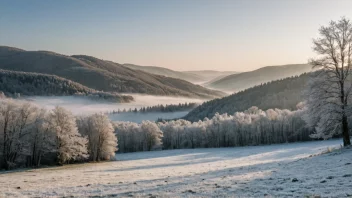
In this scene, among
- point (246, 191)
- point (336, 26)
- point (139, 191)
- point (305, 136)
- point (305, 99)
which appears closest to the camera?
point (246, 191)

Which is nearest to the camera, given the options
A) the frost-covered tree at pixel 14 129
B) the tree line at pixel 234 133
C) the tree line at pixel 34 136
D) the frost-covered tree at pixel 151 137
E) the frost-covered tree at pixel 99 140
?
the frost-covered tree at pixel 14 129

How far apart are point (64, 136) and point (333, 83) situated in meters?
54.7

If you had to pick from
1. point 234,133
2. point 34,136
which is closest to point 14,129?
point 34,136

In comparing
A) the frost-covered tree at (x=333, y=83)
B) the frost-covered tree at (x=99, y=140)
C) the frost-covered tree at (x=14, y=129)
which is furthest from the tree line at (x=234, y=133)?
the frost-covered tree at (x=333, y=83)

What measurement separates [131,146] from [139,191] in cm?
12034

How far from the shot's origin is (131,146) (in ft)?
471

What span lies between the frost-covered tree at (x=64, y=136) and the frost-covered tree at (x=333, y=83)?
51.2 metres

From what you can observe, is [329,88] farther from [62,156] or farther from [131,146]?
[131,146]

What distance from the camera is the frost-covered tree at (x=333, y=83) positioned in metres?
39.2

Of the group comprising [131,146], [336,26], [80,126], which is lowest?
[131,146]

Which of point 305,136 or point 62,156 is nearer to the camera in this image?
point 62,156

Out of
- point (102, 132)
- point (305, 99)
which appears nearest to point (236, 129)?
point (102, 132)

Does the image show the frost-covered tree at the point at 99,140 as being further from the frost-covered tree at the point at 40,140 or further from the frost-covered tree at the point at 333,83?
the frost-covered tree at the point at 333,83

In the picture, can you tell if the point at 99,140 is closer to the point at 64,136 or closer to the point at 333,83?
the point at 64,136
